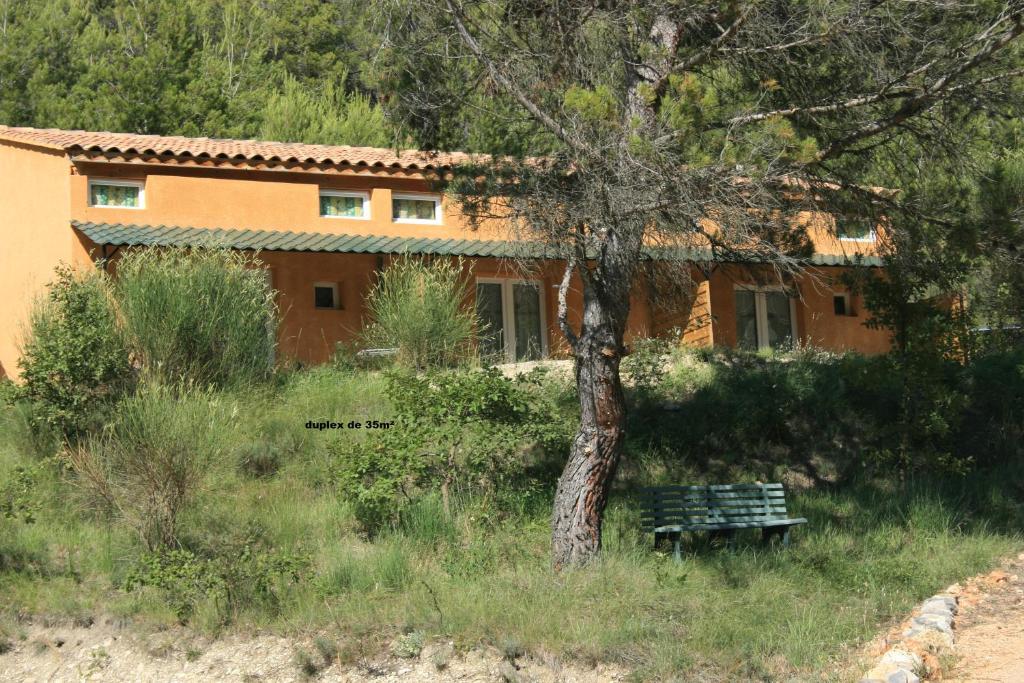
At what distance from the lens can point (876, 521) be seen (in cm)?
1205

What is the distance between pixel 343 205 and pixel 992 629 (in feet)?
41.3

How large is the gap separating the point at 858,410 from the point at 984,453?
5.37 feet

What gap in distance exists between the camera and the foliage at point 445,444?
1116cm

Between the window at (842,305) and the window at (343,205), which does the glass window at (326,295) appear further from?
the window at (842,305)

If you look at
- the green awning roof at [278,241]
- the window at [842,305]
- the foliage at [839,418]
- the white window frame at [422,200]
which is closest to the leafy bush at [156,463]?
the foliage at [839,418]

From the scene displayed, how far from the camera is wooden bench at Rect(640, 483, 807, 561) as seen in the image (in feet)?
36.0

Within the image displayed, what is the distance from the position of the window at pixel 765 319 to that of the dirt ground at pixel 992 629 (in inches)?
437

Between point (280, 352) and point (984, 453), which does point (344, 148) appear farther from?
point (984, 453)

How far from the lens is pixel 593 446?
34.0ft

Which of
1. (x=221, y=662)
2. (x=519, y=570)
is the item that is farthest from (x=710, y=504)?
(x=221, y=662)

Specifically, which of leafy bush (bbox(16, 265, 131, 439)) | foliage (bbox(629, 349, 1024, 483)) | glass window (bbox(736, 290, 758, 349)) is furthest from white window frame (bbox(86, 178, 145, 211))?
glass window (bbox(736, 290, 758, 349))

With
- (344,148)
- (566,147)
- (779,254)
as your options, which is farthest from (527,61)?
(344,148)

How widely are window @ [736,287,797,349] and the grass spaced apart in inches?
352

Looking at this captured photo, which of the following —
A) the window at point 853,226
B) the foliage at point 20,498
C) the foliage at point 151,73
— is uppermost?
the foliage at point 151,73
